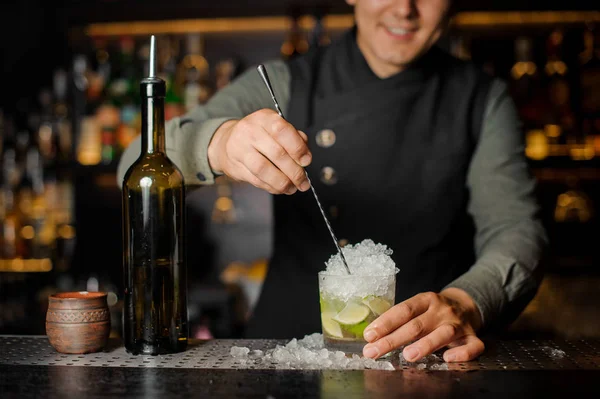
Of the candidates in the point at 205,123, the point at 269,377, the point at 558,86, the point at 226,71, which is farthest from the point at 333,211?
the point at 558,86

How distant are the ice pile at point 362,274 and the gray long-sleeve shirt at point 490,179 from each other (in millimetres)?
300

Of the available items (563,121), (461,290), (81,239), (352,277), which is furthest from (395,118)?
(81,239)

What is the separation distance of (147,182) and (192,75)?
6.62ft

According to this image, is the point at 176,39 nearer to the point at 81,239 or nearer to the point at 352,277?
the point at 81,239

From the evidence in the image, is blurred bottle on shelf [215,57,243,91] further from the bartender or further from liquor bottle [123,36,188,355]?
liquor bottle [123,36,188,355]

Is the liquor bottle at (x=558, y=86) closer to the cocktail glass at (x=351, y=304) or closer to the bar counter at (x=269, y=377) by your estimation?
the bar counter at (x=269, y=377)

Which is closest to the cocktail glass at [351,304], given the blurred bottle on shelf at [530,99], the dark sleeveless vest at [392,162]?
the dark sleeveless vest at [392,162]

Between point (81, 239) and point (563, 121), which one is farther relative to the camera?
point (81, 239)

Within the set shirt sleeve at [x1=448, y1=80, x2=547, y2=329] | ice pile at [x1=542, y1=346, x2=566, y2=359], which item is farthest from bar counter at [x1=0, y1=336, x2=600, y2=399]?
shirt sleeve at [x1=448, y1=80, x2=547, y2=329]

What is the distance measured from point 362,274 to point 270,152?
241mm

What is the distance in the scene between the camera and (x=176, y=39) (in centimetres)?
318

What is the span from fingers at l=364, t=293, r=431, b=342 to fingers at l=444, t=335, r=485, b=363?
0.23 ft

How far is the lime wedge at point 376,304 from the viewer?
1168mm

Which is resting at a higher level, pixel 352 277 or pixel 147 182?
pixel 147 182
